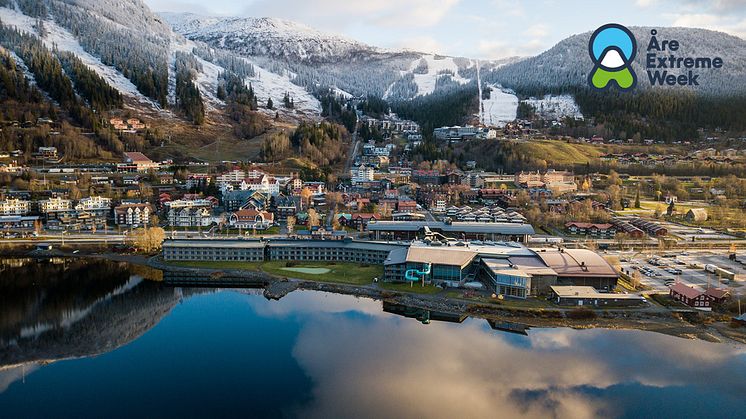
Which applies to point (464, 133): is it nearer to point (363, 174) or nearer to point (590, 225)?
point (363, 174)

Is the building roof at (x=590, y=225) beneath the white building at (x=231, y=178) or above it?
beneath

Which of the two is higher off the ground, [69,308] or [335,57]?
[335,57]

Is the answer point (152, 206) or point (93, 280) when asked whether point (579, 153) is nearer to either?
point (152, 206)

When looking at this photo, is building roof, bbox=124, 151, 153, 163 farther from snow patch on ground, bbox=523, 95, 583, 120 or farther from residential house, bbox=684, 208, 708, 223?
snow patch on ground, bbox=523, 95, 583, 120

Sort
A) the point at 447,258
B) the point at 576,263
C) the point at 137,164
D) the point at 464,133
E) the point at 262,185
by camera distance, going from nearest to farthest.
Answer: the point at 576,263 < the point at 447,258 < the point at 262,185 < the point at 137,164 < the point at 464,133

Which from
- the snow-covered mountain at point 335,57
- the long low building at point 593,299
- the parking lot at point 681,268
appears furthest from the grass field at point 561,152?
the snow-covered mountain at point 335,57

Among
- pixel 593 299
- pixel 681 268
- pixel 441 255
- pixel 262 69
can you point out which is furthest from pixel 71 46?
pixel 681 268

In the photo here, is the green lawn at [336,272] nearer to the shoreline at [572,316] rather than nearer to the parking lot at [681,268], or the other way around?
the shoreline at [572,316]
